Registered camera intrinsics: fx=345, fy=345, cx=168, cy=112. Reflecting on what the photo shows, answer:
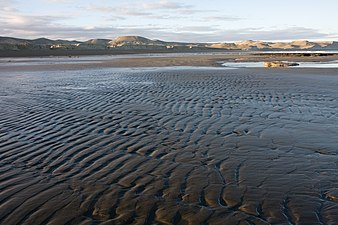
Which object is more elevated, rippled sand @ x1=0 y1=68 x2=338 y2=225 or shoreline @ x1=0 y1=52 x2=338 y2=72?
shoreline @ x1=0 y1=52 x2=338 y2=72

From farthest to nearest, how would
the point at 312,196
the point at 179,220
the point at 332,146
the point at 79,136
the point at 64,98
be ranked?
1. the point at 64,98
2. the point at 79,136
3. the point at 332,146
4. the point at 312,196
5. the point at 179,220

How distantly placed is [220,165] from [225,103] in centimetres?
608

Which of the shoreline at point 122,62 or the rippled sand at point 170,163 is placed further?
the shoreline at point 122,62

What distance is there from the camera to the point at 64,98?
13.6 meters

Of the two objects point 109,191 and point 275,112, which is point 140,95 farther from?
point 109,191

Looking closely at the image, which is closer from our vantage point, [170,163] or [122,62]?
[170,163]

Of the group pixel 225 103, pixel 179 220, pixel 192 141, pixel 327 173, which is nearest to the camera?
pixel 179 220

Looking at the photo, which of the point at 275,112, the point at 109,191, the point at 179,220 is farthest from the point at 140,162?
the point at 275,112

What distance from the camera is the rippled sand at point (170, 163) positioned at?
14.1 feet

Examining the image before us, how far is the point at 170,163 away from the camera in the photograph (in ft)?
19.7

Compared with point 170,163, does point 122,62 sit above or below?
above

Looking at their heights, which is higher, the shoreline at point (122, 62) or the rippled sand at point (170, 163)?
the shoreline at point (122, 62)

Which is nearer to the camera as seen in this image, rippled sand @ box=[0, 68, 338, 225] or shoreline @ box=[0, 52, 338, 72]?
rippled sand @ box=[0, 68, 338, 225]

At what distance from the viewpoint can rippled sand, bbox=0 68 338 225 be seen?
169 inches
